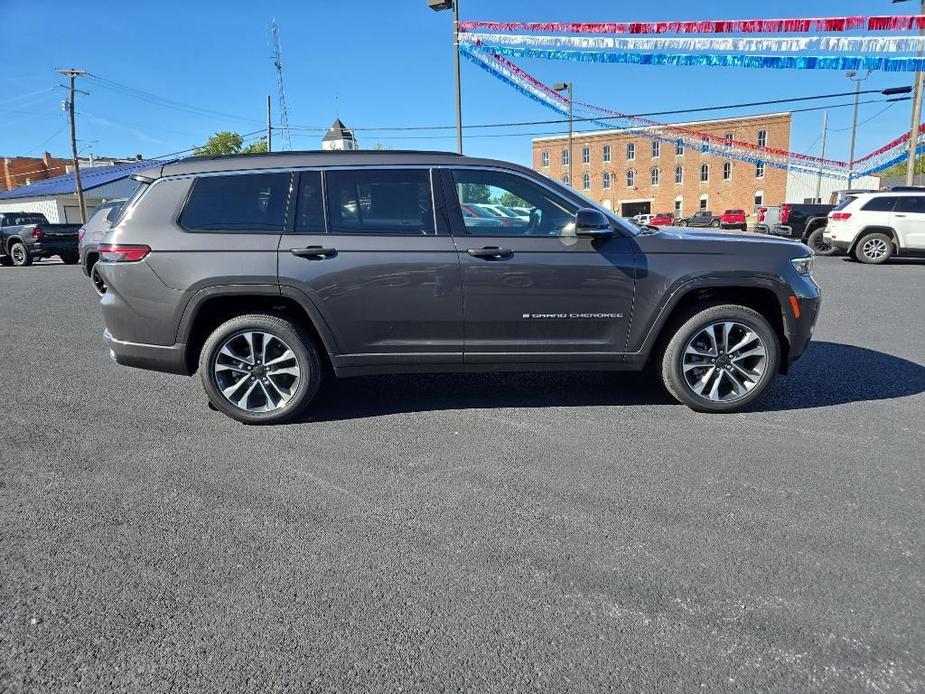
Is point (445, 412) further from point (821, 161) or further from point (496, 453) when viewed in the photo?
point (821, 161)

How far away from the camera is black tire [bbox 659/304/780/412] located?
14.0 feet

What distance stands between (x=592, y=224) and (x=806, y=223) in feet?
53.5

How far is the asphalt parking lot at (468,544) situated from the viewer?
202 cm

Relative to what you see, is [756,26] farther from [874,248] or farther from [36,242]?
[36,242]

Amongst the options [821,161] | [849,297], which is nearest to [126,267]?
[849,297]

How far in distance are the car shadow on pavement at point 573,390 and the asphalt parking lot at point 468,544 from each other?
0.05 m

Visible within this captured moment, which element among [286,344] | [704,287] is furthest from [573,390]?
[286,344]

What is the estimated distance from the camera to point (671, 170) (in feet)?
210

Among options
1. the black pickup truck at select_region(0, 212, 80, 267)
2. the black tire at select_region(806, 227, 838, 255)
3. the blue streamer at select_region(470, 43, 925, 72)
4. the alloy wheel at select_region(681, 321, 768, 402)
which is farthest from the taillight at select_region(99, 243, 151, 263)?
the black tire at select_region(806, 227, 838, 255)

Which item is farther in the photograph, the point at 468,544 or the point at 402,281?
the point at 402,281

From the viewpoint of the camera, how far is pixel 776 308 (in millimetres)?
4395

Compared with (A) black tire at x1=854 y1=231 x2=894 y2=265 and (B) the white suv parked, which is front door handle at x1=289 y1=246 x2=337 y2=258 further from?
(A) black tire at x1=854 y1=231 x2=894 y2=265

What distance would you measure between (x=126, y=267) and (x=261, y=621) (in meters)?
2.89

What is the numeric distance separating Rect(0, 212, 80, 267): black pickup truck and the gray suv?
17074mm
